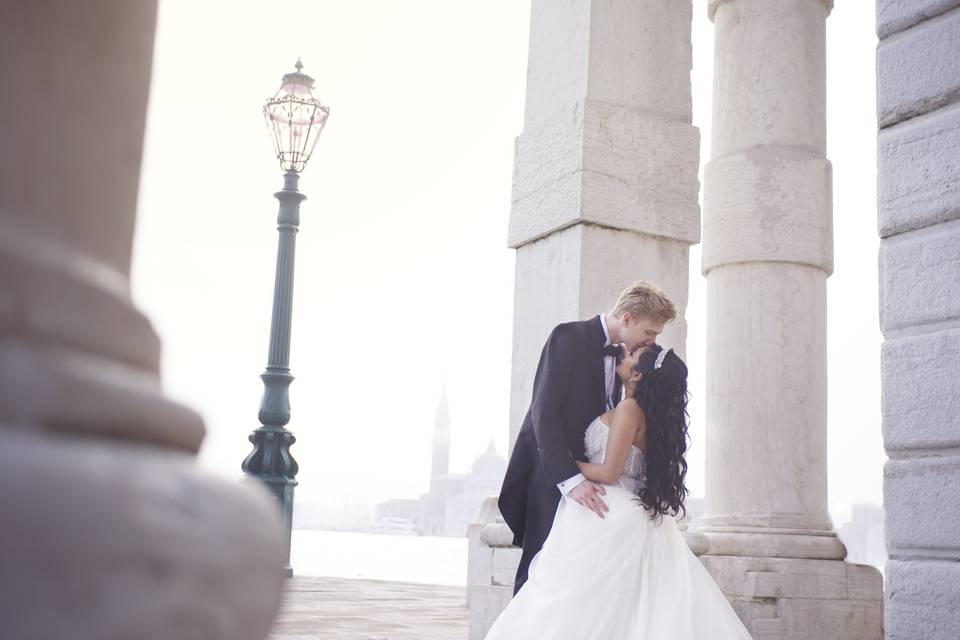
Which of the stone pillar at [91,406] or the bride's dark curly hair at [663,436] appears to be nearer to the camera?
the stone pillar at [91,406]

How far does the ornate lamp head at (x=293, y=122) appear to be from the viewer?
11.4 m

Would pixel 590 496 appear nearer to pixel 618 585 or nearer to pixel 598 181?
pixel 618 585

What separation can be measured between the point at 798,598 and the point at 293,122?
6972 mm

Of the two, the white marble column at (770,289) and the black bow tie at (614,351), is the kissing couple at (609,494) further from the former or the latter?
the white marble column at (770,289)

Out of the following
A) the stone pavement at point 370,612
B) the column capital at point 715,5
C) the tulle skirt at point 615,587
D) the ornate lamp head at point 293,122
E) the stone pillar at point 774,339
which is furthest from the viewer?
the ornate lamp head at point 293,122

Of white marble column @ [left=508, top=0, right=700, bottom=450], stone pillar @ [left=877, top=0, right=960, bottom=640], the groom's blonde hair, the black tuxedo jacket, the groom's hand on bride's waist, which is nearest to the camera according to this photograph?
stone pillar @ [left=877, top=0, right=960, bottom=640]

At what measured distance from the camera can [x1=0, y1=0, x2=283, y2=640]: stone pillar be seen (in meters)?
0.90

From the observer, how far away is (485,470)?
107m

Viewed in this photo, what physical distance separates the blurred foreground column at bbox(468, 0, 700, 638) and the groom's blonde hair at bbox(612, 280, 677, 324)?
1.34m

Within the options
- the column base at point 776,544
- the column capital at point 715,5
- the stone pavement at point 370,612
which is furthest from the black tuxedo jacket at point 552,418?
the column capital at point 715,5

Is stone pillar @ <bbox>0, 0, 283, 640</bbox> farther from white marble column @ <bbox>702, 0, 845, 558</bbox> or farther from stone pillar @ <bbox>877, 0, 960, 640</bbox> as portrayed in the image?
white marble column @ <bbox>702, 0, 845, 558</bbox>

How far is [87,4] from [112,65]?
7cm

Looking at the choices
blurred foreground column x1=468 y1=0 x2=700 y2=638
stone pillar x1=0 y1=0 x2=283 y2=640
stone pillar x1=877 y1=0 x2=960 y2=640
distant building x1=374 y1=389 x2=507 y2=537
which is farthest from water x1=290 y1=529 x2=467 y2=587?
distant building x1=374 y1=389 x2=507 y2=537

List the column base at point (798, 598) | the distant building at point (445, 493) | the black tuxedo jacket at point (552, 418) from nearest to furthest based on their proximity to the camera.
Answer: the black tuxedo jacket at point (552, 418) < the column base at point (798, 598) < the distant building at point (445, 493)
